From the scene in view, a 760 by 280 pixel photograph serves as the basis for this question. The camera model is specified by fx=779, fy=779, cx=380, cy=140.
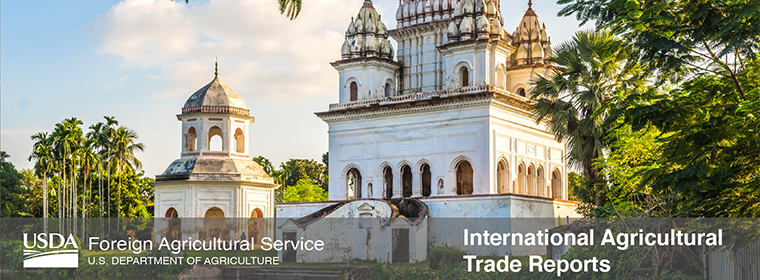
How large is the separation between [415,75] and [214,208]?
39.6ft

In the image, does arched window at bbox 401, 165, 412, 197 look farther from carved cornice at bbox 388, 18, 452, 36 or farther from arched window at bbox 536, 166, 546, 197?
carved cornice at bbox 388, 18, 452, 36

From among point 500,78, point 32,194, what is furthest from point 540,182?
point 32,194

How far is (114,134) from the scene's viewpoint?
4059 centimetres

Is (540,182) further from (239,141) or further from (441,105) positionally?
(239,141)

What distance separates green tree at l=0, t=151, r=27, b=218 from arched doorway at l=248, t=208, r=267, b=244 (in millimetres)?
12566

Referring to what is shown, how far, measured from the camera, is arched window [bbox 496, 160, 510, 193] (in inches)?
1096

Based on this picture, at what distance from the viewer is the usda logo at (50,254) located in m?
28.3

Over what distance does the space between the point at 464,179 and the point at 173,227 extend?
1450 centimetres

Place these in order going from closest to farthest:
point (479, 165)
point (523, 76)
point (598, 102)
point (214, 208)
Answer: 1. point (598, 102)
2. point (479, 165)
3. point (523, 76)
4. point (214, 208)

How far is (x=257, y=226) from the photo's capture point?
124 ft

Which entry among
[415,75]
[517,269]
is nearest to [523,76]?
[415,75]

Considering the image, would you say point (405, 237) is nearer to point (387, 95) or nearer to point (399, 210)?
point (399, 210)

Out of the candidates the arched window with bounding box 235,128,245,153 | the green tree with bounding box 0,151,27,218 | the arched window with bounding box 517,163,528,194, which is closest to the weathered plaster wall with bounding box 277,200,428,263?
the arched window with bounding box 517,163,528,194

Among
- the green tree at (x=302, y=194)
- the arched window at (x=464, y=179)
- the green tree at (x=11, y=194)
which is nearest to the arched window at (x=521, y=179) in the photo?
the arched window at (x=464, y=179)
